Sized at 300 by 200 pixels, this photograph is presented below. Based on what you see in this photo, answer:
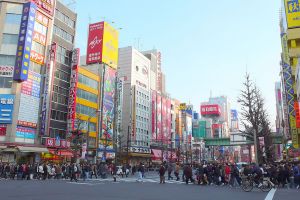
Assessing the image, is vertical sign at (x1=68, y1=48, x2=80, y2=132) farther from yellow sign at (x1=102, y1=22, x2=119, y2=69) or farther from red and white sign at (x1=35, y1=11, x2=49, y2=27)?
yellow sign at (x1=102, y1=22, x2=119, y2=69)

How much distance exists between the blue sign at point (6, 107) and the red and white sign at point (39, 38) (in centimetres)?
930

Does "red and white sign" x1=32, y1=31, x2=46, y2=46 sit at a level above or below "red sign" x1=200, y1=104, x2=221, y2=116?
below

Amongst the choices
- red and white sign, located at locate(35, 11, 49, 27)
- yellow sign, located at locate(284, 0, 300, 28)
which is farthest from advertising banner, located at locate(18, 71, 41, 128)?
yellow sign, located at locate(284, 0, 300, 28)

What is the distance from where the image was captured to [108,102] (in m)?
65.1

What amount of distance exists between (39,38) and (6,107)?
37.6ft

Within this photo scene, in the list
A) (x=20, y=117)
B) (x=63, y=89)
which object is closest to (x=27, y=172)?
(x=20, y=117)

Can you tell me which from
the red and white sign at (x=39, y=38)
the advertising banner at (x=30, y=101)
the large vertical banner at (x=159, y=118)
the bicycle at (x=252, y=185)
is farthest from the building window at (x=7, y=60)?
the large vertical banner at (x=159, y=118)

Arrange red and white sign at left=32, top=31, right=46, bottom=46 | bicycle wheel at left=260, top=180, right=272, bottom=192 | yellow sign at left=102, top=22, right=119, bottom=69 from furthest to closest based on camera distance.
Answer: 1. yellow sign at left=102, top=22, right=119, bottom=69
2. red and white sign at left=32, top=31, right=46, bottom=46
3. bicycle wheel at left=260, top=180, right=272, bottom=192

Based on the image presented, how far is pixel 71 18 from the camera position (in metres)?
57.0

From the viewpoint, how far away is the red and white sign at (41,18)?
46969 millimetres

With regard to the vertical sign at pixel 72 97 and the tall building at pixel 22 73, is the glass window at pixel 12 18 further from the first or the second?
the vertical sign at pixel 72 97

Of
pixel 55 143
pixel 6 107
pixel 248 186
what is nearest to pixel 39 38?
pixel 6 107

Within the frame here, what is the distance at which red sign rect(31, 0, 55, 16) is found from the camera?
1860 inches

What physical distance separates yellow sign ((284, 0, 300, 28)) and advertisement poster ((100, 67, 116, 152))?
3550 centimetres
